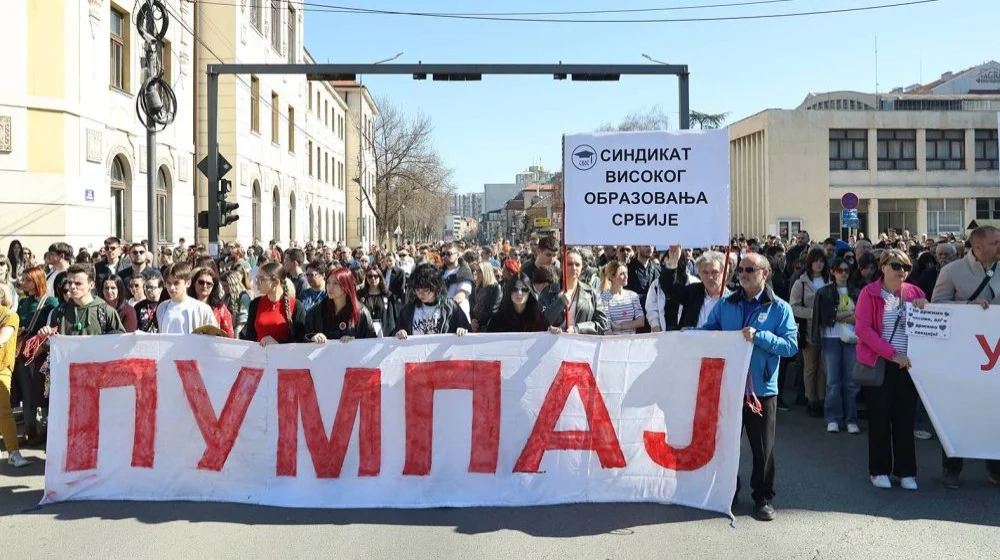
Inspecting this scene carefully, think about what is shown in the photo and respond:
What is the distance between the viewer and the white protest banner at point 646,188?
244 inches

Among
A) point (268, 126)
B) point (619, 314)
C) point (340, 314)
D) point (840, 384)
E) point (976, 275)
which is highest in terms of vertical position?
point (268, 126)

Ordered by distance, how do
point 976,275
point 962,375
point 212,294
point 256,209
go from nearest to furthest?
1. point 962,375
2. point 976,275
3. point 212,294
4. point 256,209

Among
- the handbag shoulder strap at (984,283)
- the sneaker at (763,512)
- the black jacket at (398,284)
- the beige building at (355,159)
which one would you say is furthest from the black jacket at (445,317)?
the beige building at (355,159)

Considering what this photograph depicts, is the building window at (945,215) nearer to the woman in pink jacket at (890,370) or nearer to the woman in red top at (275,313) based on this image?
the woman in pink jacket at (890,370)

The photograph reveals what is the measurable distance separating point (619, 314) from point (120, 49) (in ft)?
57.4

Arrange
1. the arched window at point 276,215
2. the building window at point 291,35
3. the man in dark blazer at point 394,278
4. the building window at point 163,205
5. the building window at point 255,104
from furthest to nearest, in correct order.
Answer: the building window at point 291,35
the arched window at point 276,215
the building window at point 255,104
the building window at point 163,205
the man in dark blazer at point 394,278

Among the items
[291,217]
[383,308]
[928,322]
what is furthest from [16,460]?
[291,217]

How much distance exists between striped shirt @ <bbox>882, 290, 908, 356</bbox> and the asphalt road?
3.83ft

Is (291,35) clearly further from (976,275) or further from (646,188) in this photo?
(976,275)

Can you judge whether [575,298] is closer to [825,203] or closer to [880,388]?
[880,388]

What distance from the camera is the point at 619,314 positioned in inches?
328

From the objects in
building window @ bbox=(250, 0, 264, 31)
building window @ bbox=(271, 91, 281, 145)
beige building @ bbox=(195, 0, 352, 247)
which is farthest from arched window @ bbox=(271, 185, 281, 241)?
building window @ bbox=(250, 0, 264, 31)

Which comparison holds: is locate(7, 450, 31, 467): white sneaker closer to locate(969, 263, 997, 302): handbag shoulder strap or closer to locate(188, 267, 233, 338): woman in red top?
locate(188, 267, 233, 338): woman in red top

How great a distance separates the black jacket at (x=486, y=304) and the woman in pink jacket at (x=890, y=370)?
320cm
